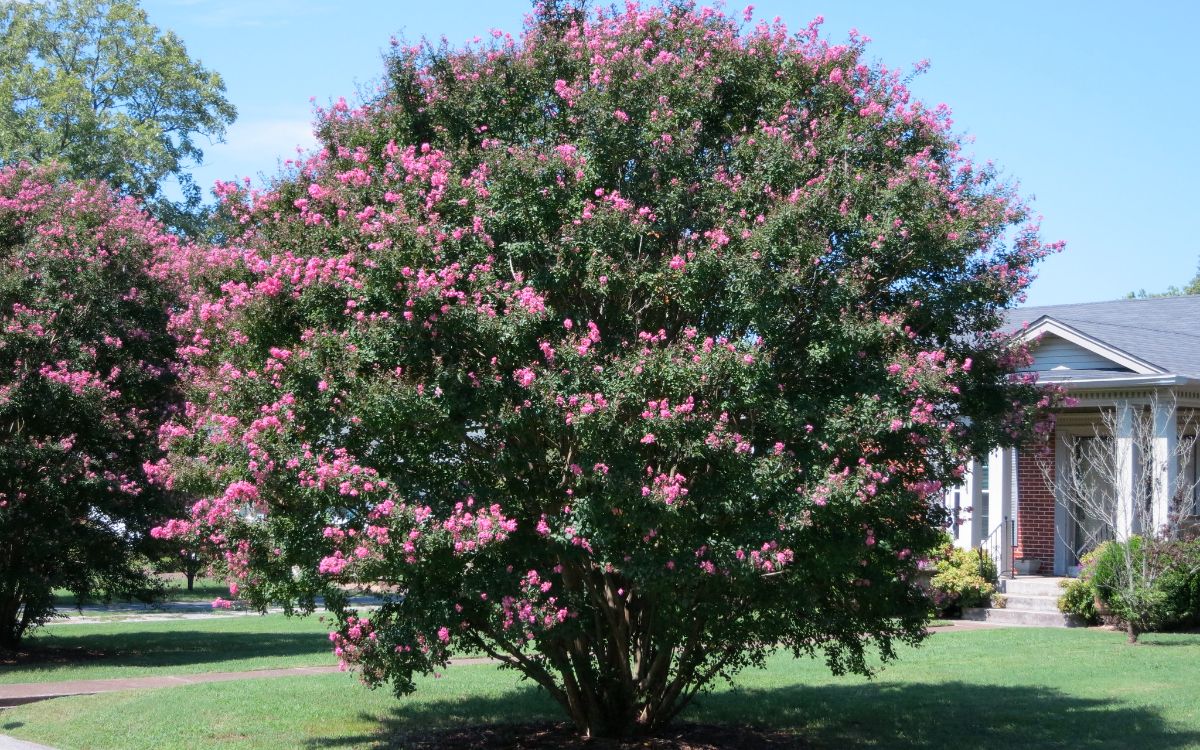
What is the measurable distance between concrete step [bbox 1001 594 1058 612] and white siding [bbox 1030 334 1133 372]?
3708 mm

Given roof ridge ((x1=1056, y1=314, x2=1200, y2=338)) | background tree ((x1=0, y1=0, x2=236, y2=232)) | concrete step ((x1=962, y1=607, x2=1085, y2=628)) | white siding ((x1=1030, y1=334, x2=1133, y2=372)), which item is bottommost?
concrete step ((x1=962, y1=607, x2=1085, y2=628))

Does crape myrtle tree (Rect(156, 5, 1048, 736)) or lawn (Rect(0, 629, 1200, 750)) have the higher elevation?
crape myrtle tree (Rect(156, 5, 1048, 736))

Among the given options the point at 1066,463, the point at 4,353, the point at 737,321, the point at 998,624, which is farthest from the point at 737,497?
the point at 1066,463

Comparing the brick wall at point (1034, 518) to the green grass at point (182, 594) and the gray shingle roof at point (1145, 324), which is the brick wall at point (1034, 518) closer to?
the gray shingle roof at point (1145, 324)

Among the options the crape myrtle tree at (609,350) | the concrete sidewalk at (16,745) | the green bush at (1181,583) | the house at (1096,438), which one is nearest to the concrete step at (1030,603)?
the house at (1096,438)

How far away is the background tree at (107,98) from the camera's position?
3234 centimetres

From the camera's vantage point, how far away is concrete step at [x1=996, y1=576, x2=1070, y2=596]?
1862 cm

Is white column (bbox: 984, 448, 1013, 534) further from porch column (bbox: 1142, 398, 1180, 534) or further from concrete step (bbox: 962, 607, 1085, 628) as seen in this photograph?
porch column (bbox: 1142, 398, 1180, 534)

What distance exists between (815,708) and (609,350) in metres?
5.71

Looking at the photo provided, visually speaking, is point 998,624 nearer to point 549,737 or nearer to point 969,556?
point 969,556

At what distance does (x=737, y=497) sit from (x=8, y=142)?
29900 millimetres

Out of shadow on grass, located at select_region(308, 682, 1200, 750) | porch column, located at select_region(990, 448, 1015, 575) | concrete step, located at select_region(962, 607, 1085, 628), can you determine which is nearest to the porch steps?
concrete step, located at select_region(962, 607, 1085, 628)

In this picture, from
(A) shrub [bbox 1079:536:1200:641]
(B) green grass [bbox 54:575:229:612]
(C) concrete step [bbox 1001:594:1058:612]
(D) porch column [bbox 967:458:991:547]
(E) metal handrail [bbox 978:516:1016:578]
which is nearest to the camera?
(A) shrub [bbox 1079:536:1200:641]

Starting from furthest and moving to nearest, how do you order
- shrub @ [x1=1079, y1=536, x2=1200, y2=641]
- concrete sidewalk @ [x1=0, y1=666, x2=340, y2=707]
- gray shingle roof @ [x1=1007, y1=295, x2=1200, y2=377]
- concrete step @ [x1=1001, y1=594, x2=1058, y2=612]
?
gray shingle roof @ [x1=1007, y1=295, x2=1200, y2=377] → concrete step @ [x1=1001, y1=594, x2=1058, y2=612] → shrub @ [x1=1079, y1=536, x2=1200, y2=641] → concrete sidewalk @ [x1=0, y1=666, x2=340, y2=707]
